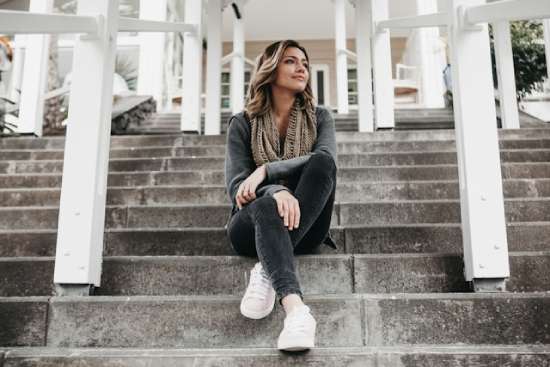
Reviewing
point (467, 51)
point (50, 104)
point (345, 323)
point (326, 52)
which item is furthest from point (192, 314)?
point (326, 52)

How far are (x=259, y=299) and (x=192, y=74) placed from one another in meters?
3.22

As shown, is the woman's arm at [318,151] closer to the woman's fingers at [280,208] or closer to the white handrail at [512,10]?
the woman's fingers at [280,208]

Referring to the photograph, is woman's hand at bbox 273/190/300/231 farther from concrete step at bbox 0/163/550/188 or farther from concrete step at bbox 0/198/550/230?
concrete step at bbox 0/163/550/188

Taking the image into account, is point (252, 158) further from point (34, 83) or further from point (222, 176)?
point (34, 83)

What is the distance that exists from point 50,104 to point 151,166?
2571 mm

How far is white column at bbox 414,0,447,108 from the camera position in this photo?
6723mm

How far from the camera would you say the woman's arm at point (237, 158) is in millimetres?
1794

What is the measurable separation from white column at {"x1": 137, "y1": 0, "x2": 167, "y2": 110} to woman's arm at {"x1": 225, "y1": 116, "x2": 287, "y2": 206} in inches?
190

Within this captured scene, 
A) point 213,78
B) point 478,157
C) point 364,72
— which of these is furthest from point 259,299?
point 213,78

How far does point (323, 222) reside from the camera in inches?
69.6

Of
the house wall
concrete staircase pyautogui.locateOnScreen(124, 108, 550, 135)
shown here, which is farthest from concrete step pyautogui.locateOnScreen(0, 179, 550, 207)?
the house wall

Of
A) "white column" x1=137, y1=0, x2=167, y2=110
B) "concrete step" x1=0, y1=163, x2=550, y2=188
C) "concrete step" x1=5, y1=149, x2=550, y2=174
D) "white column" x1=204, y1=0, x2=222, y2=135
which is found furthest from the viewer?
"white column" x1=137, y1=0, x2=167, y2=110

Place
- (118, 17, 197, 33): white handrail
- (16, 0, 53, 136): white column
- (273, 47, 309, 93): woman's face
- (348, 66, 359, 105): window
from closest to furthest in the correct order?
(273, 47, 309, 93): woman's face < (118, 17, 197, 33): white handrail < (16, 0, 53, 136): white column < (348, 66, 359, 105): window

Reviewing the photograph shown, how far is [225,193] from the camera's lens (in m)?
2.73
